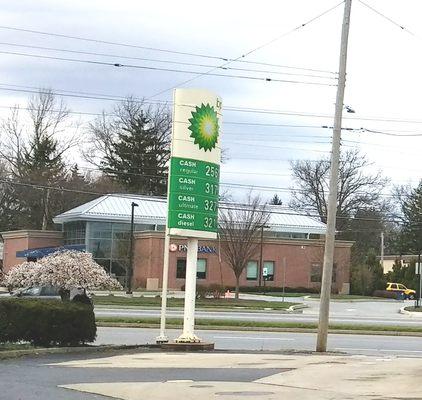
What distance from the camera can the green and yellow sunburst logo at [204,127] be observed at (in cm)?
1938

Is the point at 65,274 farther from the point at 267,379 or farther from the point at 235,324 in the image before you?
the point at 235,324

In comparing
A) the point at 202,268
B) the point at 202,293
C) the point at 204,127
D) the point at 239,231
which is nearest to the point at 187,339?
the point at 204,127

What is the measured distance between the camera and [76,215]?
68.9 m

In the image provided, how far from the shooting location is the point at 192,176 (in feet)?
63.1

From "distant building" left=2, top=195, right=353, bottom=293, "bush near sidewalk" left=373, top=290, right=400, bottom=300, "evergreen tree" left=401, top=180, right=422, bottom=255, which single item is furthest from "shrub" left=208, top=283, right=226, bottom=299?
"evergreen tree" left=401, top=180, right=422, bottom=255

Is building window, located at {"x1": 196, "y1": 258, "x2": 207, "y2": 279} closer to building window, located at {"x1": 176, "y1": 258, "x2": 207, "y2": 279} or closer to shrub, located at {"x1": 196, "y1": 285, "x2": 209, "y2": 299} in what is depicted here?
building window, located at {"x1": 176, "y1": 258, "x2": 207, "y2": 279}

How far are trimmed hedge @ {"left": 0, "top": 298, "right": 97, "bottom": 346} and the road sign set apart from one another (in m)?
3.14

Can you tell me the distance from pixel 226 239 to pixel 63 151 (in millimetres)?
32650

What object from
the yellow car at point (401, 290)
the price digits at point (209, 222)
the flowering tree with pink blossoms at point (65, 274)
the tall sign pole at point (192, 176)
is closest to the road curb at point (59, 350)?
the tall sign pole at point (192, 176)

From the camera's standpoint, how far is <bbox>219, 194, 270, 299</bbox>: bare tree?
5631cm

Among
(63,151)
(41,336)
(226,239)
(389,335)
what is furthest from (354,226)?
(41,336)

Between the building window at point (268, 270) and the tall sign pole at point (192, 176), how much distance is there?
2097 inches

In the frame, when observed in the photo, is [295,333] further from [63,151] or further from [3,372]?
[63,151]

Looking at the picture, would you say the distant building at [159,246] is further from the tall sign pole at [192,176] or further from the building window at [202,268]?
the tall sign pole at [192,176]
